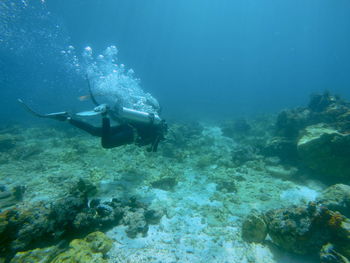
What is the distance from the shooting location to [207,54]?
15438 cm

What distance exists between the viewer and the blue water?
179ft

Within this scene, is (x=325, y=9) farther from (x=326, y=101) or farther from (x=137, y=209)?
(x=137, y=209)

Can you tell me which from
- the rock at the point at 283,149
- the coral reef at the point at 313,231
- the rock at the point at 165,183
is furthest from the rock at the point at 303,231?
the rock at the point at 283,149

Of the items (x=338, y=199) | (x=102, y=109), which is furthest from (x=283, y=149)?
(x=102, y=109)

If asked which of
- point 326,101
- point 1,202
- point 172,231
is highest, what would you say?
point 326,101

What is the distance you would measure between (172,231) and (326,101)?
46.9ft

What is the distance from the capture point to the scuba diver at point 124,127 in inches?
291

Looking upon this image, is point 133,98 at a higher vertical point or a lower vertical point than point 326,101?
lower

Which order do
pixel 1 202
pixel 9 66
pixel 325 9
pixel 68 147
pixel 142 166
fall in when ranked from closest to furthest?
pixel 1 202 → pixel 142 166 → pixel 68 147 → pixel 325 9 → pixel 9 66

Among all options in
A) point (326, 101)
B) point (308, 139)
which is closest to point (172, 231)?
point (308, 139)

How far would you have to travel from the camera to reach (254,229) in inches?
210

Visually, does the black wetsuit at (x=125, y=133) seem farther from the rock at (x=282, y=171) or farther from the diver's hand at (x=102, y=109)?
the rock at (x=282, y=171)

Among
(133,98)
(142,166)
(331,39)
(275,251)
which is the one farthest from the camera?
(331,39)

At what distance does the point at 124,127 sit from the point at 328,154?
8.98m
